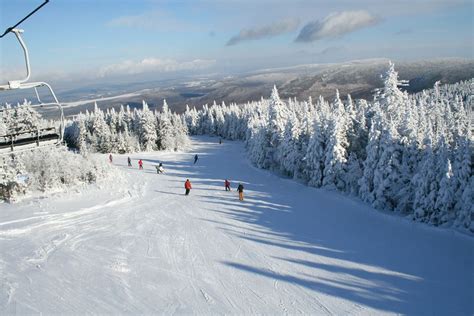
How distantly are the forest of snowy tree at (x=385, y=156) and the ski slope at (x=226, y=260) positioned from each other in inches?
137

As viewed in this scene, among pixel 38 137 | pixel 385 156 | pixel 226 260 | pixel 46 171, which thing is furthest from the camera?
pixel 46 171

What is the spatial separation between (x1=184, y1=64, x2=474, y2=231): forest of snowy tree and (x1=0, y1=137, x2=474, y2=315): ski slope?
3.48m

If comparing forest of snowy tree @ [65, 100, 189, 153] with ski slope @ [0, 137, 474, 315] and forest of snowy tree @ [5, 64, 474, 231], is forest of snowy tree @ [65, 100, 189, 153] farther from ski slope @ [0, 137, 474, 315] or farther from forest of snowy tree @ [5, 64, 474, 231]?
ski slope @ [0, 137, 474, 315]

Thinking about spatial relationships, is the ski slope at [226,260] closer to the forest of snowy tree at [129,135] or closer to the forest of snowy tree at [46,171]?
the forest of snowy tree at [46,171]

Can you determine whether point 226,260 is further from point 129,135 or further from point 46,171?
point 129,135

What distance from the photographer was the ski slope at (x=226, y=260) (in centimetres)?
1088

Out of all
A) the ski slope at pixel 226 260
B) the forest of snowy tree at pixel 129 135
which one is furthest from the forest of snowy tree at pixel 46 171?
the forest of snowy tree at pixel 129 135

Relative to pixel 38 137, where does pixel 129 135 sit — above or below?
below

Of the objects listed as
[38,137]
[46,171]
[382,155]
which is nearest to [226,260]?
[38,137]

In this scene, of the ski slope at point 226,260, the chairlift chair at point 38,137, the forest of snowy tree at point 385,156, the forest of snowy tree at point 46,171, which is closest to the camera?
the chairlift chair at point 38,137

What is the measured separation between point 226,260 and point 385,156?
17.9 m

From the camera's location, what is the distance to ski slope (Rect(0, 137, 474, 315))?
10.9m

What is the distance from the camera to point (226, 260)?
14.2 meters

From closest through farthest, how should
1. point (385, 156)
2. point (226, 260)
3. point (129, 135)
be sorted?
point (226, 260) → point (385, 156) → point (129, 135)
